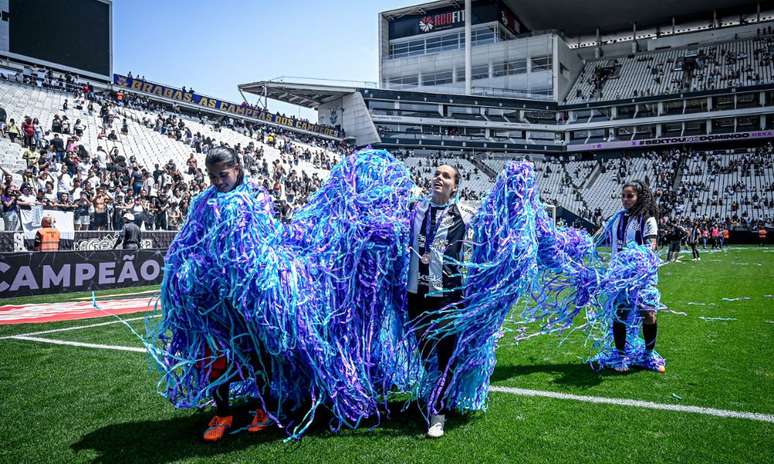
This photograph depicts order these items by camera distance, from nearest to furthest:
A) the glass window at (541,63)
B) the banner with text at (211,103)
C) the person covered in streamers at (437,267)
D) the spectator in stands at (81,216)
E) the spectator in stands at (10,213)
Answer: the person covered in streamers at (437,267)
the spectator in stands at (10,213)
the spectator in stands at (81,216)
the banner with text at (211,103)
the glass window at (541,63)

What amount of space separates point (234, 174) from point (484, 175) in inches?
1841

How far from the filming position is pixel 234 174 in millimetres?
3428

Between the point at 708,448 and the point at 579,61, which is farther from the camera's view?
the point at 579,61

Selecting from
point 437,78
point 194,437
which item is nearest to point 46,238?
point 194,437

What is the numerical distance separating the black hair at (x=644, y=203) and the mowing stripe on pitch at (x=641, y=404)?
→ 199 cm

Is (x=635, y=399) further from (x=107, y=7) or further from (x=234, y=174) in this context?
(x=107, y=7)

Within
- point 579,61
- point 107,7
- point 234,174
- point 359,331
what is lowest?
point 359,331

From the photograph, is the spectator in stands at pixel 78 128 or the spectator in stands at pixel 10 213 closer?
the spectator in stands at pixel 10 213

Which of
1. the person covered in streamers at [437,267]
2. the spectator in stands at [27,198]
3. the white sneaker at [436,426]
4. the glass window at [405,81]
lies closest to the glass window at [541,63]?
the glass window at [405,81]

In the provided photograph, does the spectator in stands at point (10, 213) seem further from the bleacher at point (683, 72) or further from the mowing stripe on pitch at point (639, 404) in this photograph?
the bleacher at point (683, 72)

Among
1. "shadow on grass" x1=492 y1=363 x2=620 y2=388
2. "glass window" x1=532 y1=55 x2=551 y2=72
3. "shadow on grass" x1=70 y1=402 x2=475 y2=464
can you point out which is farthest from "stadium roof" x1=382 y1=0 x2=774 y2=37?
"shadow on grass" x1=70 y1=402 x2=475 y2=464

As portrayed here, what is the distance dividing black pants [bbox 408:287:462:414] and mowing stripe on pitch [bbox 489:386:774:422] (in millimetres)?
1000

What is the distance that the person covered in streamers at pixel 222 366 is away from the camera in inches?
133

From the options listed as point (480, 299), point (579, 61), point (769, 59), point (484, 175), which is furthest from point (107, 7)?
point (769, 59)
